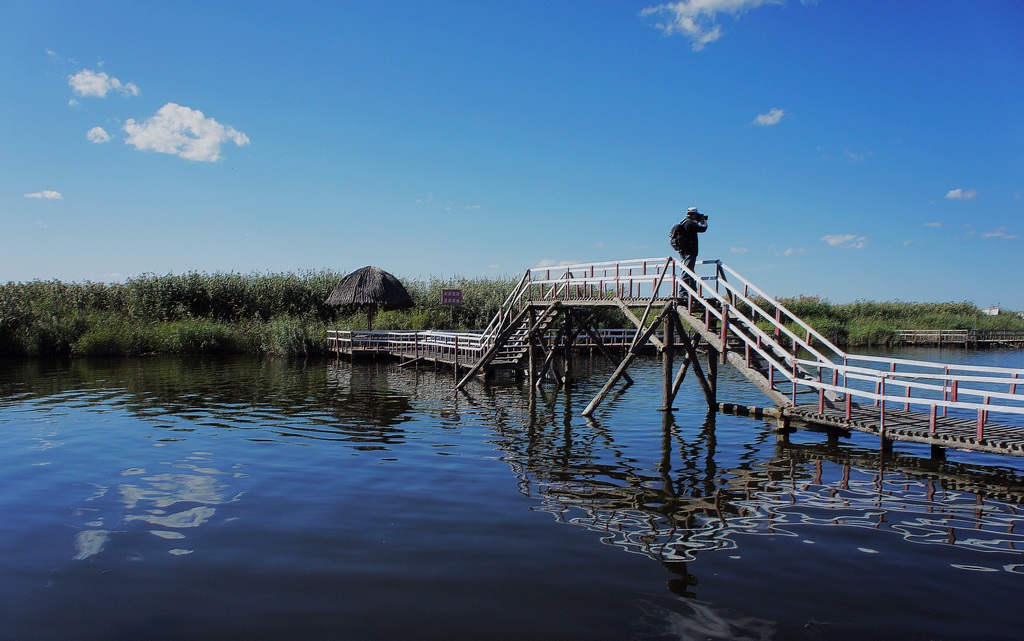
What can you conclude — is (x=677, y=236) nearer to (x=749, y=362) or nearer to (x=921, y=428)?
(x=749, y=362)

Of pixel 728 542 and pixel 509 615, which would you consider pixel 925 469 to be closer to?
pixel 728 542

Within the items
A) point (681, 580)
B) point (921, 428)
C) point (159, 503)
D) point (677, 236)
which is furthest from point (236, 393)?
point (921, 428)

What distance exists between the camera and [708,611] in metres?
6.64

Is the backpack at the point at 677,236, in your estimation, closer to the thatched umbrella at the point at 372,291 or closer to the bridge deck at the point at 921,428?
the bridge deck at the point at 921,428

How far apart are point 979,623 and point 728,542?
2717mm

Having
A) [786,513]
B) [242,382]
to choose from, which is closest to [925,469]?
[786,513]

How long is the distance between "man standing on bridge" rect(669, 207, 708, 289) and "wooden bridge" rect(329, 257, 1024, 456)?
1.06 feet

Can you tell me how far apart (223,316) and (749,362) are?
135ft

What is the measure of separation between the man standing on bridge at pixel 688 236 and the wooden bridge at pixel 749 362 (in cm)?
32

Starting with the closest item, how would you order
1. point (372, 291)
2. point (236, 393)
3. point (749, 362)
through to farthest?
point (749, 362) < point (236, 393) < point (372, 291)

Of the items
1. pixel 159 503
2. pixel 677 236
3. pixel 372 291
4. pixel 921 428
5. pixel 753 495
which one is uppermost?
pixel 677 236

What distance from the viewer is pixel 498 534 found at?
8.92m

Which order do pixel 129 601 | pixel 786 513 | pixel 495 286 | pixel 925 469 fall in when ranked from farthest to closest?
pixel 495 286 → pixel 925 469 → pixel 786 513 → pixel 129 601

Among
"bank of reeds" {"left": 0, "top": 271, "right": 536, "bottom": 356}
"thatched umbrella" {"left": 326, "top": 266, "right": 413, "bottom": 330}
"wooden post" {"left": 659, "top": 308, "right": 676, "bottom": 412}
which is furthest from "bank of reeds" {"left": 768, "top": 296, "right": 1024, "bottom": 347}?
"wooden post" {"left": 659, "top": 308, "right": 676, "bottom": 412}
